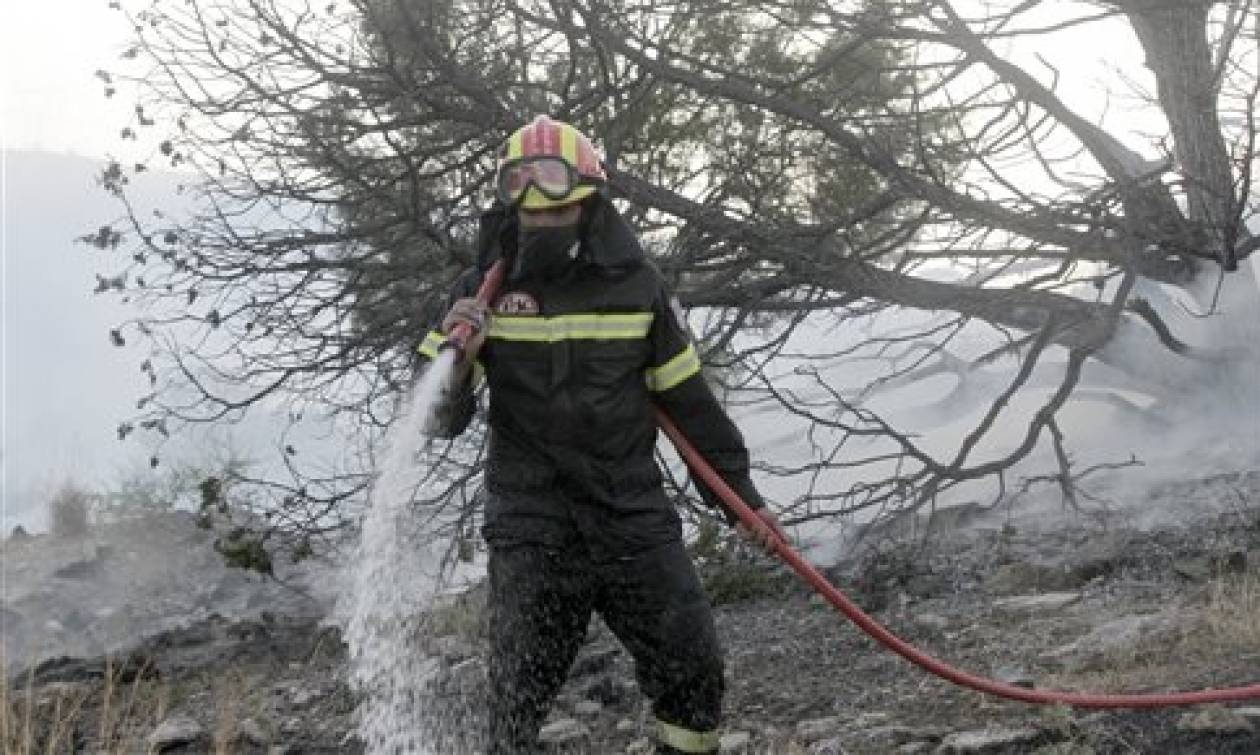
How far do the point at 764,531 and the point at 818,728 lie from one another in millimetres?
1357

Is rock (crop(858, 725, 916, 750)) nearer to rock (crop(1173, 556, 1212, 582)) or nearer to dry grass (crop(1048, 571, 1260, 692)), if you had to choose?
dry grass (crop(1048, 571, 1260, 692))

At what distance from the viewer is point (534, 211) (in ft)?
12.6

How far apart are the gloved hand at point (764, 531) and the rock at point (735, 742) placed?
119 cm

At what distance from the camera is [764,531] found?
3.98 meters

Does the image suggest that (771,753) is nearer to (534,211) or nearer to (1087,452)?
(534,211)

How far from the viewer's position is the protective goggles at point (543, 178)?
3805 mm

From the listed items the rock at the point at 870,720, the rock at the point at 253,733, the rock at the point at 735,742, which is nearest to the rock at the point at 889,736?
the rock at the point at 870,720

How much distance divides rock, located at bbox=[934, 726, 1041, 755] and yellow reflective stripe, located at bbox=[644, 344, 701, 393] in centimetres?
133

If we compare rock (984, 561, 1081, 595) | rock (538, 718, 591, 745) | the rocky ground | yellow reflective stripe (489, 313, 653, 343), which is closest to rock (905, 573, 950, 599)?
the rocky ground

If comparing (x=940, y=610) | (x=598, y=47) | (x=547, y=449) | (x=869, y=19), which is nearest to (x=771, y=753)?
(x=547, y=449)

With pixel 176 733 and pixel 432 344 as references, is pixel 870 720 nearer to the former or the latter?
pixel 432 344

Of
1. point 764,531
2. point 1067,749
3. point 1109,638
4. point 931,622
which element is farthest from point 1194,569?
point 764,531

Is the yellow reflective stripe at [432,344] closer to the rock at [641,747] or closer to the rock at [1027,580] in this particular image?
the rock at [641,747]

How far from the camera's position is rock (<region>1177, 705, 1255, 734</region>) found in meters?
4.02
